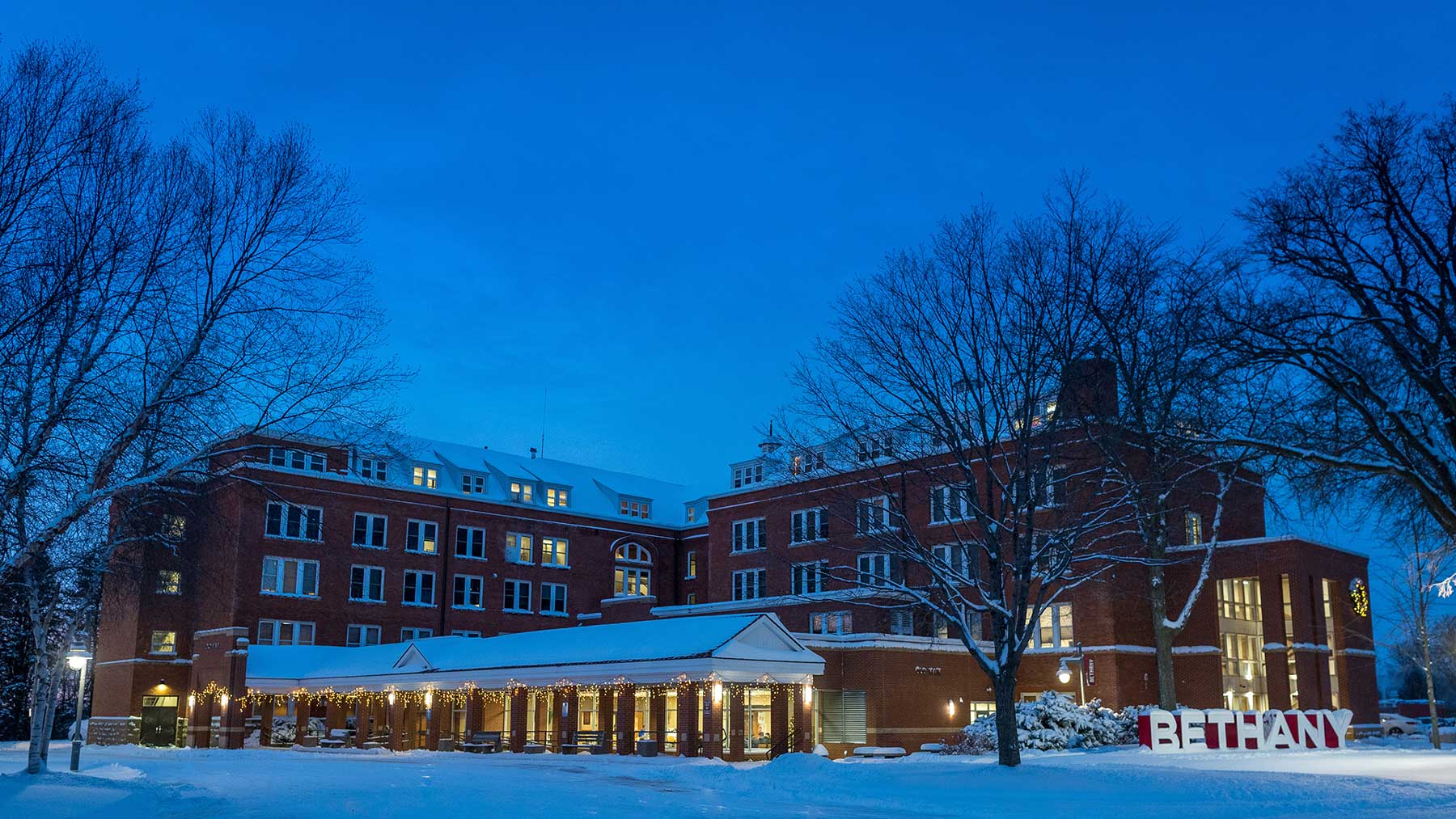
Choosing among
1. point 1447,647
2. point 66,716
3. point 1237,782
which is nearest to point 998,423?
point 1237,782

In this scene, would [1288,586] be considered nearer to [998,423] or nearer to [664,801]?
[998,423]

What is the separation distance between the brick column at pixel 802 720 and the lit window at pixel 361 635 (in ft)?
107

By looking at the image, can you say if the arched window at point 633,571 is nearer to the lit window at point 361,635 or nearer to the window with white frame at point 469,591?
the window with white frame at point 469,591

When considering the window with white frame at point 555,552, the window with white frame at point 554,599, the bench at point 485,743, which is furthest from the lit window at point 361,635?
the bench at point 485,743

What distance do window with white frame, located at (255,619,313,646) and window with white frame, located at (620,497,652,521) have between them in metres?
23.1

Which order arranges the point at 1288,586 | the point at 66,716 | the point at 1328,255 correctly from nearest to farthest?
the point at 1328,255, the point at 1288,586, the point at 66,716

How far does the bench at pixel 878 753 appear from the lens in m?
42.2

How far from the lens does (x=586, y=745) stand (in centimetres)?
4322

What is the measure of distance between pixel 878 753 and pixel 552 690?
472 inches

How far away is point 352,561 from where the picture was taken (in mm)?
66500

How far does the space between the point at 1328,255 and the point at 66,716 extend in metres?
85.4

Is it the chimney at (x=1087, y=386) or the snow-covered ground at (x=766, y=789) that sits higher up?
the chimney at (x=1087, y=386)

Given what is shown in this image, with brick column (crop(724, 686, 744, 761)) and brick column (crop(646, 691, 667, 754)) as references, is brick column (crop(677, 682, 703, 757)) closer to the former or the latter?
brick column (crop(724, 686, 744, 761))

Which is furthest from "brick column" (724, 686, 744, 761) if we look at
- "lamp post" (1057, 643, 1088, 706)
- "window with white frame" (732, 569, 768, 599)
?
"window with white frame" (732, 569, 768, 599)
